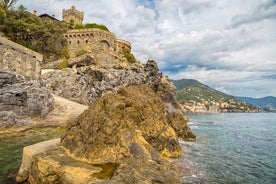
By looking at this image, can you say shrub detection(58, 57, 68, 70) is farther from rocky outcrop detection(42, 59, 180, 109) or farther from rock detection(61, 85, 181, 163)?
rock detection(61, 85, 181, 163)

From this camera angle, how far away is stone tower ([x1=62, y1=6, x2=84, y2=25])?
71.9m

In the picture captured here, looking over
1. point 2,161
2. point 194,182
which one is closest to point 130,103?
point 194,182

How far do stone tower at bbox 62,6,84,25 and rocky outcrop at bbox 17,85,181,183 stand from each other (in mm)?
71339

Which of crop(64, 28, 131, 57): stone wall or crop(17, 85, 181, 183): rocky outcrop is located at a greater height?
crop(64, 28, 131, 57): stone wall

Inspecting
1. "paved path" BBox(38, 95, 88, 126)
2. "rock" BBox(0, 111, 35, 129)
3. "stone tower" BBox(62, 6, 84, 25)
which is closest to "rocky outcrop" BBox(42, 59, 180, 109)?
"paved path" BBox(38, 95, 88, 126)

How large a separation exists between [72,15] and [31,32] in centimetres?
3386

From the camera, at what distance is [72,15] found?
238 feet

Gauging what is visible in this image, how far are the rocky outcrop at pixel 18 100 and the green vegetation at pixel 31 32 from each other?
24.5 metres

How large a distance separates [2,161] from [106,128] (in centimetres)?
646

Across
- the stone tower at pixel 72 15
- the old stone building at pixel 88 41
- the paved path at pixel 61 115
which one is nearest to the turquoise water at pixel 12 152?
the paved path at pixel 61 115

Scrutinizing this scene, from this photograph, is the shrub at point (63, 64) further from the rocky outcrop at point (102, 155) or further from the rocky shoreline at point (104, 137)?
the rocky outcrop at point (102, 155)

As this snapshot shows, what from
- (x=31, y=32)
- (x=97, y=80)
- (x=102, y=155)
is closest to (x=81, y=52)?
(x=31, y=32)

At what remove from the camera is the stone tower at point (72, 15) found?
71.9 m

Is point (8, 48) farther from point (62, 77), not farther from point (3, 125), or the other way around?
point (3, 125)
